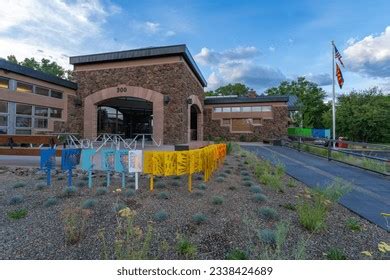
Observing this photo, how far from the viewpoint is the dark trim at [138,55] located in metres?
14.0

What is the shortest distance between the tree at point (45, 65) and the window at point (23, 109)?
3074 centimetres

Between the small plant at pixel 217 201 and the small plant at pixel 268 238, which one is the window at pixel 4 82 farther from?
the small plant at pixel 268 238

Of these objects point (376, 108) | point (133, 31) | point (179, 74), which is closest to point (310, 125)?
point (376, 108)

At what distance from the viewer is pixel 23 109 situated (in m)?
13.1

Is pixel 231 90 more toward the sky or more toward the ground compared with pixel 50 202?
more toward the sky

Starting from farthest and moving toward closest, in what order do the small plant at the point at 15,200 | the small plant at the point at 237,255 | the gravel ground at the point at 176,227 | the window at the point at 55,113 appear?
1. the window at the point at 55,113
2. the small plant at the point at 15,200
3. the gravel ground at the point at 176,227
4. the small plant at the point at 237,255

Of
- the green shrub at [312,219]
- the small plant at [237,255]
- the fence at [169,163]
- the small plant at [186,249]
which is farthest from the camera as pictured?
the fence at [169,163]

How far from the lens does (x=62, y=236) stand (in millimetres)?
Result: 3277

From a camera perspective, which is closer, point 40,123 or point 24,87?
point 24,87

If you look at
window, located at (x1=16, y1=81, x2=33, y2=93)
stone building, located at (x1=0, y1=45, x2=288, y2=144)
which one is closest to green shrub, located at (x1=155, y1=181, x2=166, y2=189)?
stone building, located at (x1=0, y1=45, x2=288, y2=144)

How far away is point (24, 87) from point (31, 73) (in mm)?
868

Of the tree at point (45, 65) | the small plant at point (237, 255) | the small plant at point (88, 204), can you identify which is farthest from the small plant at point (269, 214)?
the tree at point (45, 65)

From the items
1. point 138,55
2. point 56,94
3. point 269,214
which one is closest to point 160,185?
point 269,214

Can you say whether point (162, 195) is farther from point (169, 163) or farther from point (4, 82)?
point (4, 82)
